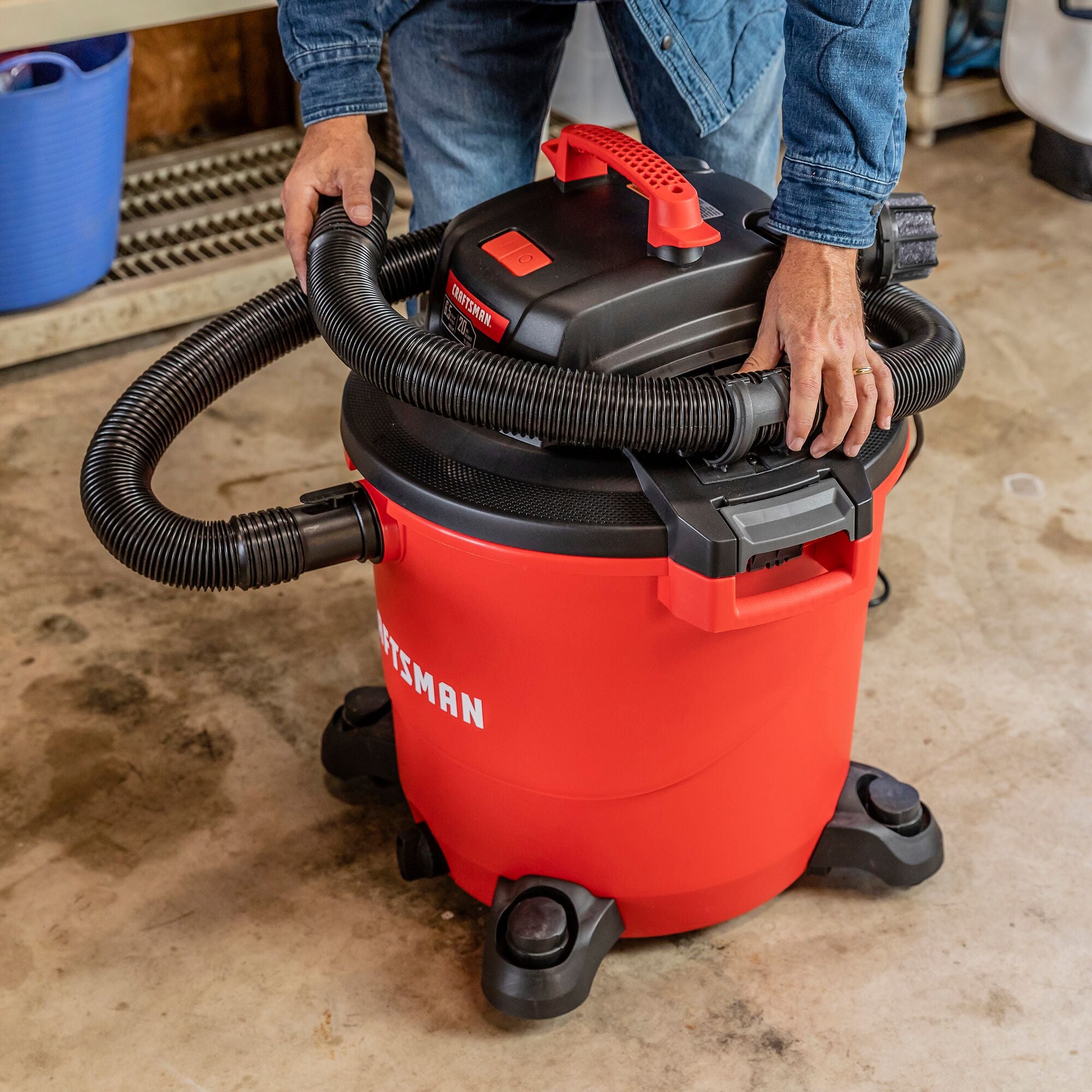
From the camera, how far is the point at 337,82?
46.8 inches

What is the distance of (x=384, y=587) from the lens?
43.7 inches

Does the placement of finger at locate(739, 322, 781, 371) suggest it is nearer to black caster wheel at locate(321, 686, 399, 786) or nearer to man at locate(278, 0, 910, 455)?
man at locate(278, 0, 910, 455)

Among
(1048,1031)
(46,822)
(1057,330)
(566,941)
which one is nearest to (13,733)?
(46,822)

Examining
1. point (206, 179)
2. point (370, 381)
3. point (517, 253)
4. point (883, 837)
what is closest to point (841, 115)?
point (517, 253)

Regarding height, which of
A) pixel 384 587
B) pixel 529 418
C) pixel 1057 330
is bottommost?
pixel 1057 330

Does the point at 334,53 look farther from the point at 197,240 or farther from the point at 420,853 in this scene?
the point at 197,240

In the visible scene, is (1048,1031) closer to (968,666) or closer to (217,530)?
(968,666)

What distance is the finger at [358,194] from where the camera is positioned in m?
1.10

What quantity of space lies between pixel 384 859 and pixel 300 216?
2.09ft

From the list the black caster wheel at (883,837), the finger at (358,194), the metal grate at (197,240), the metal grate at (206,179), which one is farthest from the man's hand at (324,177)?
the metal grate at (206,179)

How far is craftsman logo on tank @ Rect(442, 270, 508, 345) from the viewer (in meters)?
1.00

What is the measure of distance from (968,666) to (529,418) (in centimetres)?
84

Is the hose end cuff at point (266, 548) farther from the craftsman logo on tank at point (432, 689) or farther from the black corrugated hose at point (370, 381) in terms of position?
the craftsman logo on tank at point (432, 689)

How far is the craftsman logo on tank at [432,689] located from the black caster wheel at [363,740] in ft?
0.62
